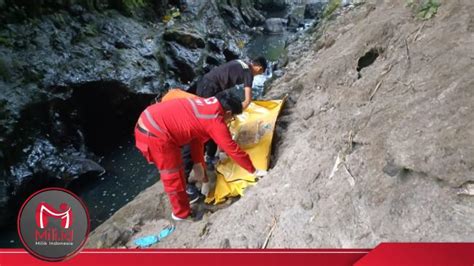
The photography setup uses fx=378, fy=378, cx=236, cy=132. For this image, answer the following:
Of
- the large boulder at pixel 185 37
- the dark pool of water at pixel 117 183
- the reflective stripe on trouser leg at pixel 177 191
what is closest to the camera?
the reflective stripe on trouser leg at pixel 177 191

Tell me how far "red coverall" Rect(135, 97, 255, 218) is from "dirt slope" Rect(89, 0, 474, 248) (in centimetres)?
46

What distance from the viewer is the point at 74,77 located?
7.02m

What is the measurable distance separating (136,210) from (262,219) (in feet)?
5.31

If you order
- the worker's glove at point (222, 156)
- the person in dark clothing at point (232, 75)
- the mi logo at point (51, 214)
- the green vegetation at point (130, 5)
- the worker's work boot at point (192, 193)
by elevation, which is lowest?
the worker's work boot at point (192, 193)

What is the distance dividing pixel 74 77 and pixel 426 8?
588cm

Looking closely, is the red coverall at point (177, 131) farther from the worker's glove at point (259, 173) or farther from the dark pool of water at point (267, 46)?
the dark pool of water at point (267, 46)

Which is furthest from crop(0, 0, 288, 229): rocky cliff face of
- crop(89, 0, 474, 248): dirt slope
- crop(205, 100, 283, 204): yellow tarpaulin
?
crop(205, 100, 283, 204): yellow tarpaulin

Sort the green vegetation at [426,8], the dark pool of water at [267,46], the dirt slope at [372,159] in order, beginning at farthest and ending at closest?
the dark pool of water at [267,46], the green vegetation at [426,8], the dirt slope at [372,159]

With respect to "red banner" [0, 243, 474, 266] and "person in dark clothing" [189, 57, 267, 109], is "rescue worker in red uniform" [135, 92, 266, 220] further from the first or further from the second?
"red banner" [0, 243, 474, 266]

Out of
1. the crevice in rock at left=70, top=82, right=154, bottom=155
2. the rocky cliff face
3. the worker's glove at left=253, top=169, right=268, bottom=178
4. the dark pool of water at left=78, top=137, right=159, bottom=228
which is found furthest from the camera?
the crevice in rock at left=70, top=82, right=154, bottom=155

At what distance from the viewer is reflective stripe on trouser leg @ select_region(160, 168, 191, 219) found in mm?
3168

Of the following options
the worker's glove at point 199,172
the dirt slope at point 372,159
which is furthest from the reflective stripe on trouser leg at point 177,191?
the worker's glove at point 199,172

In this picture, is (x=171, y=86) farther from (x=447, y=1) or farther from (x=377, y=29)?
(x=447, y=1)

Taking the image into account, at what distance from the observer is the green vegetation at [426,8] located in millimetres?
3750
